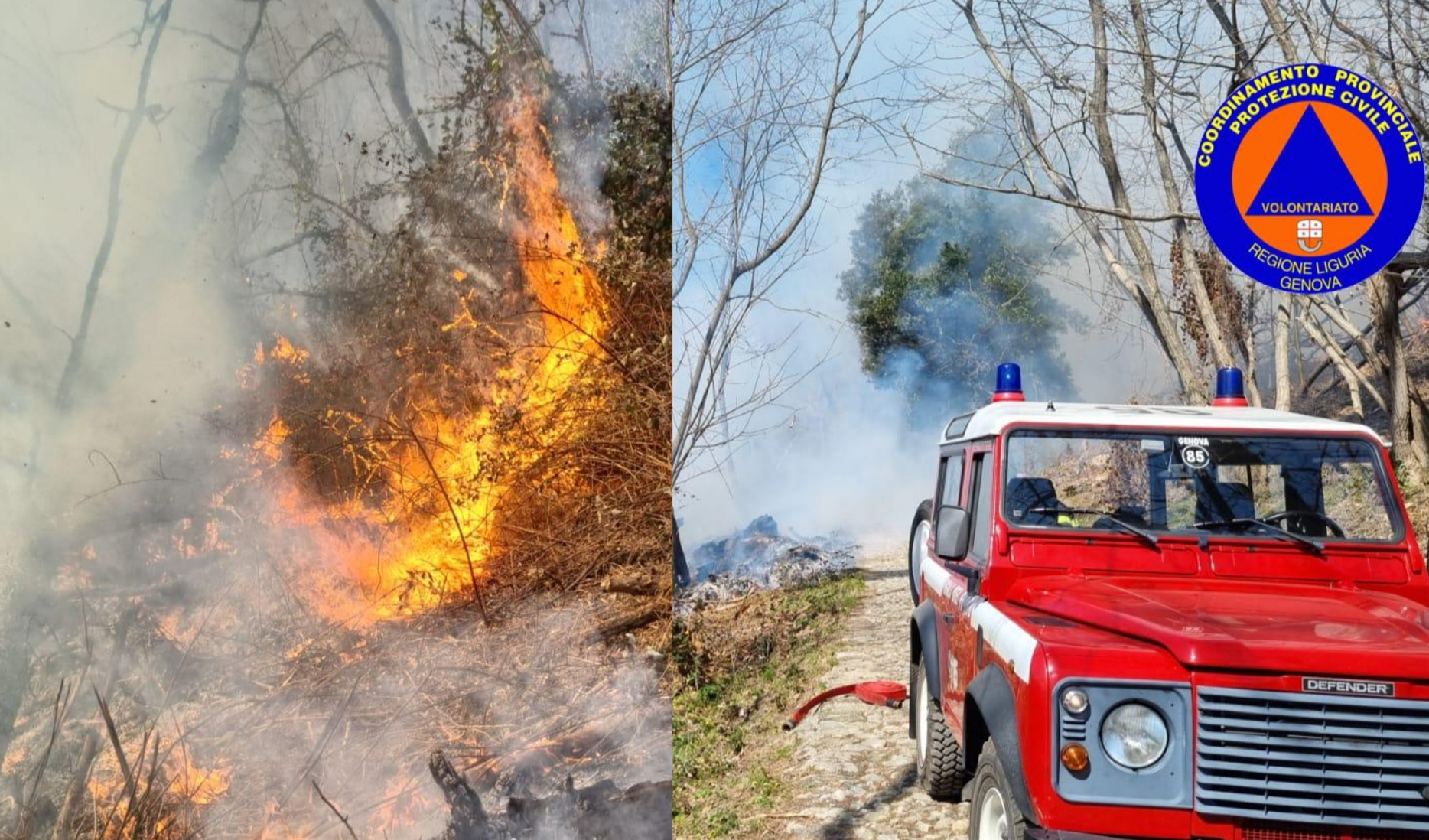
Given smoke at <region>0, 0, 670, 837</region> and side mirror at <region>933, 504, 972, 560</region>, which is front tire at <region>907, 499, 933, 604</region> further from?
smoke at <region>0, 0, 670, 837</region>

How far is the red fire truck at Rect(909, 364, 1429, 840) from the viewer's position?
3.24 metres

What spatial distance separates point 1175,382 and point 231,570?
298 inches

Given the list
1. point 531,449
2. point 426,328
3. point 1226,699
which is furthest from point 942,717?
point 426,328

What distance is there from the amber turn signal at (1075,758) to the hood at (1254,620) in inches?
15.7

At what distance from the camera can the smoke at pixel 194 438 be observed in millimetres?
5406

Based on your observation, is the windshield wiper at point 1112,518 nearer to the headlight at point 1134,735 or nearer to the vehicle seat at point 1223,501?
the vehicle seat at point 1223,501

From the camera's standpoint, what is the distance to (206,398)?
6043mm

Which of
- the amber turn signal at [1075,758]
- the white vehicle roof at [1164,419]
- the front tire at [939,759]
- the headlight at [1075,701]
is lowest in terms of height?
the front tire at [939,759]

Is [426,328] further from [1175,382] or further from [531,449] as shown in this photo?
[1175,382]

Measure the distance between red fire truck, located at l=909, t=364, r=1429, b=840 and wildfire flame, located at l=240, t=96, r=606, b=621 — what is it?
294 centimetres

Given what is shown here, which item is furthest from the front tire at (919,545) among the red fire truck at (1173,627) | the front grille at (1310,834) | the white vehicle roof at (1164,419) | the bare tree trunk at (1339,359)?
the bare tree trunk at (1339,359)

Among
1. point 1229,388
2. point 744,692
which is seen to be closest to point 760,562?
point 744,692

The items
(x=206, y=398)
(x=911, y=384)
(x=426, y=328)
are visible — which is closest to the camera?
(x=206, y=398)

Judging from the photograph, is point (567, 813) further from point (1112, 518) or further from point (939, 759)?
point (1112, 518)
